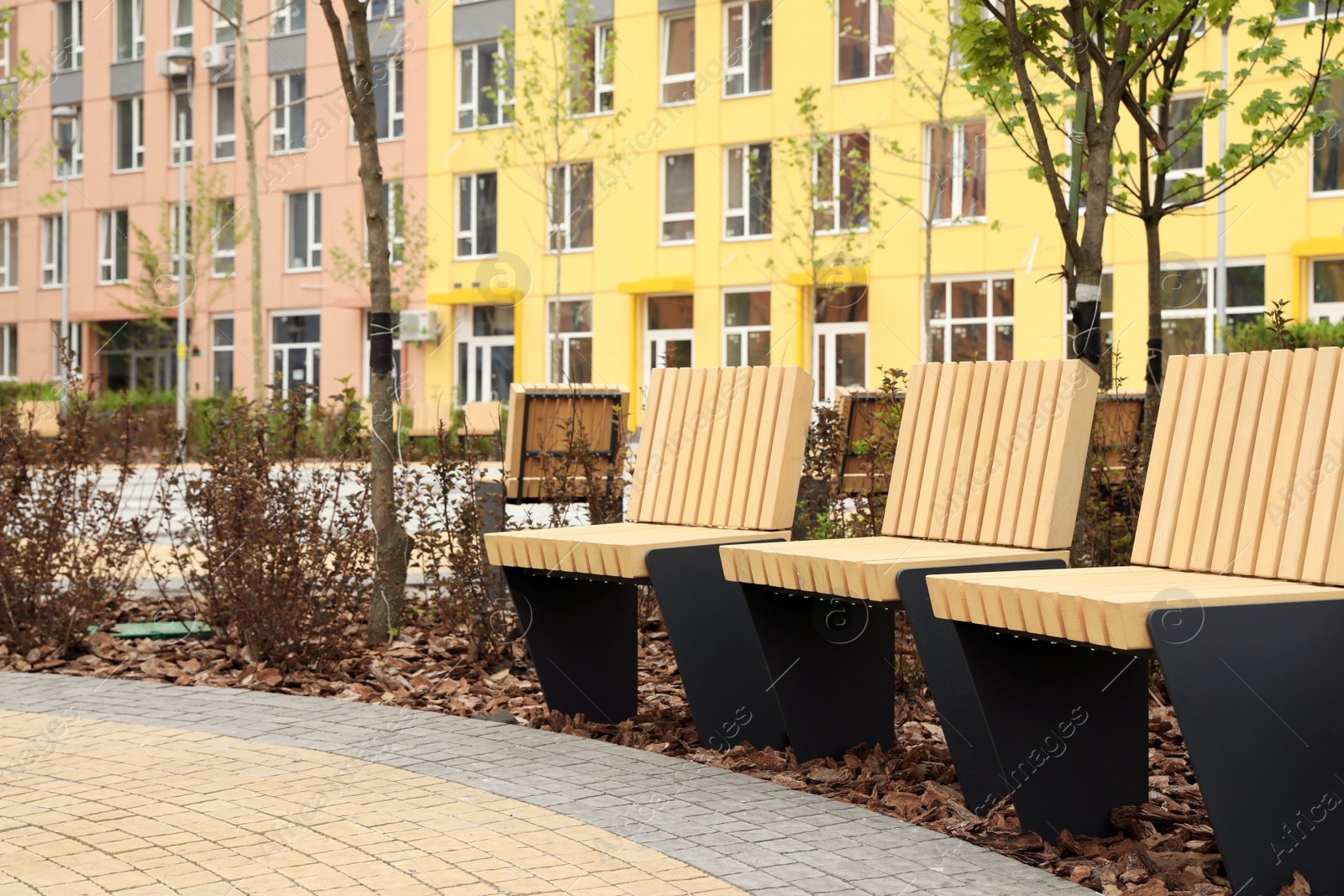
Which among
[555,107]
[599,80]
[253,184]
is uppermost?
[599,80]

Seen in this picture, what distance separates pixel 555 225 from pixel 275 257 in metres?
10.1

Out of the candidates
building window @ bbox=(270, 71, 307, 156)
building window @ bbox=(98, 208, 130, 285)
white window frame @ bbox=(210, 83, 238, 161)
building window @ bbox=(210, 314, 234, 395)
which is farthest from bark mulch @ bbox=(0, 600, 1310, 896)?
building window @ bbox=(98, 208, 130, 285)

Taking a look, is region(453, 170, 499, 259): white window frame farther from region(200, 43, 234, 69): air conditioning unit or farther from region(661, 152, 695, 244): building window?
region(200, 43, 234, 69): air conditioning unit

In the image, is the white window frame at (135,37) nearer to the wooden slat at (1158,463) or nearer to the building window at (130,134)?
the building window at (130,134)

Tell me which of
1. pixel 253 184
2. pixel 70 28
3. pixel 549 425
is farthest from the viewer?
pixel 70 28

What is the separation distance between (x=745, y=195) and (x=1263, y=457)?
1232 inches

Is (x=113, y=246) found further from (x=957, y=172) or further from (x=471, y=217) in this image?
(x=957, y=172)

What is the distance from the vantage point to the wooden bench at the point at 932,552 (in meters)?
4.75

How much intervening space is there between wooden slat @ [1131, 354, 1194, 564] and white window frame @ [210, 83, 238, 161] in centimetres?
4250

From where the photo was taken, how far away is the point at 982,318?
32.4 m

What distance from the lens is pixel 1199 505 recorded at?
Answer: 14.9ft

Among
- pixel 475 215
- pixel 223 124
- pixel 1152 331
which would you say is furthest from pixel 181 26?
pixel 1152 331

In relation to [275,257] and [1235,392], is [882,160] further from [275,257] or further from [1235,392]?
[1235,392]

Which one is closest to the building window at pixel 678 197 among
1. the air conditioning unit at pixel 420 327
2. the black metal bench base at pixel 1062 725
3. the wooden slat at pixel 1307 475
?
the air conditioning unit at pixel 420 327
